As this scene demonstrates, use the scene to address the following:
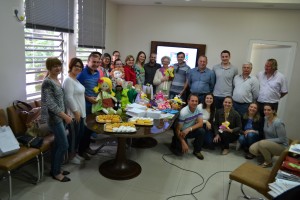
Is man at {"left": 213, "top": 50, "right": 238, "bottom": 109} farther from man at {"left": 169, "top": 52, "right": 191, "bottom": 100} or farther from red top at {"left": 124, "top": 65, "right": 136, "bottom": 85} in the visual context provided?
red top at {"left": 124, "top": 65, "right": 136, "bottom": 85}

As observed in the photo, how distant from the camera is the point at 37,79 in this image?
3.37 metres

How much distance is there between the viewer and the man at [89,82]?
304cm

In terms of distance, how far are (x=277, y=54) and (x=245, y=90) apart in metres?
1.65

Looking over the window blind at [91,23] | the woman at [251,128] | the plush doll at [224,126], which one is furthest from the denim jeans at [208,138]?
the window blind at [91,23]

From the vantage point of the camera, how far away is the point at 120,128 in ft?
7.64

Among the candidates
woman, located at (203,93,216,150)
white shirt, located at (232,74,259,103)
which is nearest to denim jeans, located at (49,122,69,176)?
woman, located at (203,93,216,150)

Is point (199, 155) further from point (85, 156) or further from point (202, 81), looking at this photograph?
point (85, 156)

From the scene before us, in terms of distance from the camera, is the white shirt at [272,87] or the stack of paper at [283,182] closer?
the stack of paper at [283,182]

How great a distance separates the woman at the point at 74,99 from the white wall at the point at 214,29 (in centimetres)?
304

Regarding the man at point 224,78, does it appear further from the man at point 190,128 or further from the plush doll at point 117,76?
the plush doll at point 117,76

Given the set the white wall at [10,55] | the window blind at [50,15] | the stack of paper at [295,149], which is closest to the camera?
the stack of paper at [295,149]

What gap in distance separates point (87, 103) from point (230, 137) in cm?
232

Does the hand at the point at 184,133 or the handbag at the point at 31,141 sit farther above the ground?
the handbag at the point at 31,141

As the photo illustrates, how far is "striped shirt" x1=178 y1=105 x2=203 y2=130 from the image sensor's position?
11.1 feet
